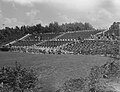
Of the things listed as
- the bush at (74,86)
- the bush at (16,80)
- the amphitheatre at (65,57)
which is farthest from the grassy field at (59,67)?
the bush at (16,80)

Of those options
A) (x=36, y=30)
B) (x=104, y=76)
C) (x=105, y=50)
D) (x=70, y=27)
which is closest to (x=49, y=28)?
(x=36, y=30)

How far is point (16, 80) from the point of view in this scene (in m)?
8.18

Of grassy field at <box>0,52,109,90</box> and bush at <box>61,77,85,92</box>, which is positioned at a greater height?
grassy field at <box>0,52,109,90</box>

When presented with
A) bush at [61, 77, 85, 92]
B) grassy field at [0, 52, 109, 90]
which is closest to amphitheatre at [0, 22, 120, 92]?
grassy field at [0, 52, 109, 90]

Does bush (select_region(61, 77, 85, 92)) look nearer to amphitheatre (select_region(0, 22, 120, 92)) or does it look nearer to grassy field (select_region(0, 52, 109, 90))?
amphitheatre (select_region(0, 22, 120, 92))

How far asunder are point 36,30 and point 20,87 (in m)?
67.3

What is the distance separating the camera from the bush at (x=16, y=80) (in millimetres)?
7675

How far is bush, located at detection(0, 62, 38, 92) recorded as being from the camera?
25.2 ft

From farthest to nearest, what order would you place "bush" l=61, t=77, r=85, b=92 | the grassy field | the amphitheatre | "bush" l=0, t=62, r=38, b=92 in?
the amphitheatre
the grassy field
"bush" l=61, t=77, r=85, b=92
"bush" l=0, t=62, r=38, b=92

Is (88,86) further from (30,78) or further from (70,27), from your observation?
(70,27)

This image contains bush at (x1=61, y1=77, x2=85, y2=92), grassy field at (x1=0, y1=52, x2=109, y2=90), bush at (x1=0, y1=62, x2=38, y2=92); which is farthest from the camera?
grassy field at (x1=0, y1=52, x2=109, y2=90)

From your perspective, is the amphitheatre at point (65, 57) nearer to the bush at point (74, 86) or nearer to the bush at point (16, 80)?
the bush at point (74, 86)

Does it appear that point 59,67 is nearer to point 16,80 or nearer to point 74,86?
point 74,86

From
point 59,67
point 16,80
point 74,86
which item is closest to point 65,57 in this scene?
point 59,67
